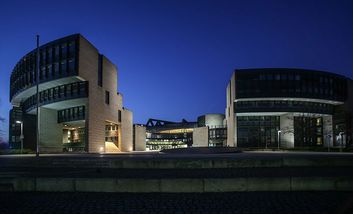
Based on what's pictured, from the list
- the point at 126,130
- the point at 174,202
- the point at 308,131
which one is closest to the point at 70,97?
the point at 126,130

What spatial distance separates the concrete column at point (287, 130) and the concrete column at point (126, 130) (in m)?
41.7

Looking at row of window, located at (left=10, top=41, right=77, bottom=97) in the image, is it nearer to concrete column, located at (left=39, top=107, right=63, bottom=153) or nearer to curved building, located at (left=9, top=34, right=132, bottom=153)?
curved building, located at (left=9, top=34, right=132, bottom=153)

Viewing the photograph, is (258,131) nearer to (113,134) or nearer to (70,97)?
(113,134)

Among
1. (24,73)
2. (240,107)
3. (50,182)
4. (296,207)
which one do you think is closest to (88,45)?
(24,73)

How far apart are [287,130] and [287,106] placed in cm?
657

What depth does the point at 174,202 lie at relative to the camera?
29.5ft

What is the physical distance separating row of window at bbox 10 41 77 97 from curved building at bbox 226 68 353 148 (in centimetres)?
4426

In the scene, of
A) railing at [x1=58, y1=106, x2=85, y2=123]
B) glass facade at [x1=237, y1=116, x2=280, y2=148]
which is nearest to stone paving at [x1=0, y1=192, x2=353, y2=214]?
railing at [x1=58, y1=106, x2=85, y2=123]

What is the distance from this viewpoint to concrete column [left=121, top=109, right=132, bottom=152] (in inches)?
3378

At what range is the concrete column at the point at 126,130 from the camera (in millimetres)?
85812

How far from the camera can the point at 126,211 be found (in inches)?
312

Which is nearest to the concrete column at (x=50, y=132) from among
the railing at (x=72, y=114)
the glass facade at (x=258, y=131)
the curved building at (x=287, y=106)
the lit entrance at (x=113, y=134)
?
the railing at (x=72, y=114)

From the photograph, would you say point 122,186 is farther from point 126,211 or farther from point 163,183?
point 126,211

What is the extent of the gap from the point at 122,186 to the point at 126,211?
292cm
